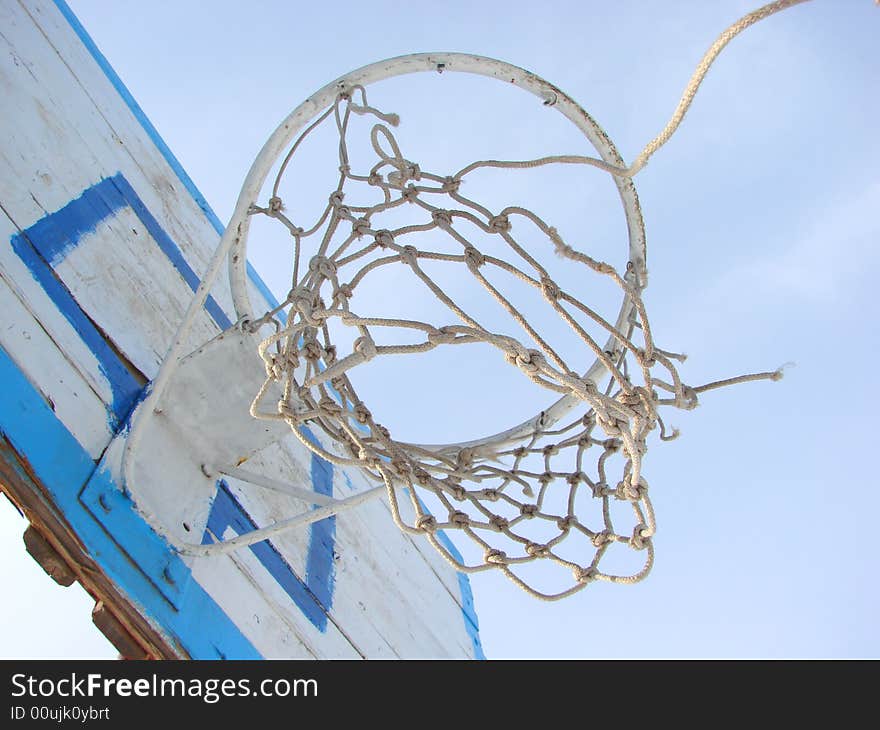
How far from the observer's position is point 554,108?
8.15ft

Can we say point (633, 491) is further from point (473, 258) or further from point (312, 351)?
point (312, 351)

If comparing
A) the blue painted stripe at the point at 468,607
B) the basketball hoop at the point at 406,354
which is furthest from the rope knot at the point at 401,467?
the blue painted stripe at the point at 468,607

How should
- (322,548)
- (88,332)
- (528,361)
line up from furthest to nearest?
1. (322,548)
2. (88,332)
3. (528,361)

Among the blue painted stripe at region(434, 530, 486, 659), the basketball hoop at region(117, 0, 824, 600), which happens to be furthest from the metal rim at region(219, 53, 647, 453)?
the blue painted stripe at region(434, 530, 486, 659)

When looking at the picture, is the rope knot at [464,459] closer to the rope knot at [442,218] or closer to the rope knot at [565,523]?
the rope knot at [565,523]

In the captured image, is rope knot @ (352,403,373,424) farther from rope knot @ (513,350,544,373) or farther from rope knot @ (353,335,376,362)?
rope knot @ (513,350,544,373)

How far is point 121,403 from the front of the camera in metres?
2.27

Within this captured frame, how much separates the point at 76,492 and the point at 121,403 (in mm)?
280

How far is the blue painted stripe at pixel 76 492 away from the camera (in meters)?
1.97

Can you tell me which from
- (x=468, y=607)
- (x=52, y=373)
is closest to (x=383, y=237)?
(x=52, y=373)

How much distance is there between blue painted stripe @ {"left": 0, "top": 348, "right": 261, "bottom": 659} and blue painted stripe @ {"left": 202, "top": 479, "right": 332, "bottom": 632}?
25cm
